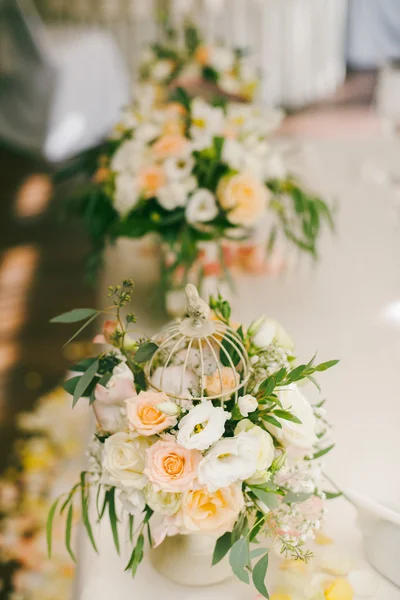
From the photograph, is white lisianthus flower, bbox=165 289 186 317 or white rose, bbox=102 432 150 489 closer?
white rose, bbox=102 432 150 489

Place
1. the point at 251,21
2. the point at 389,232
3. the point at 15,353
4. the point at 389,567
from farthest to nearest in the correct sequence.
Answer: the point at 251,21, the point at 15,353, the point at 389,232, the point at 389,567

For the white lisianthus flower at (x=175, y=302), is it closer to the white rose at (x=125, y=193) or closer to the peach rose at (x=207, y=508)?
the white rose at (x=125, y=193)

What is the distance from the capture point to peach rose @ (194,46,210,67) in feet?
6.59

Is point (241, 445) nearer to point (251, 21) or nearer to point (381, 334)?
point (381, 334)

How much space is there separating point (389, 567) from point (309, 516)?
0.44 ft

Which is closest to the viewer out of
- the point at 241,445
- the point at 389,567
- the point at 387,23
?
the point at 241,445

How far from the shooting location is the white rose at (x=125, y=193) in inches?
53.8

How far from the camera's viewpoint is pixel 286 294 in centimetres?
153

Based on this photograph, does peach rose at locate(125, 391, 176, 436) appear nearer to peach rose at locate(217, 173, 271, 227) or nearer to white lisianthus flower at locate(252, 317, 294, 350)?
white lisianthus flower at locate(252, 317, 294, 350)

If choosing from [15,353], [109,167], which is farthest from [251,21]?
[109,167]

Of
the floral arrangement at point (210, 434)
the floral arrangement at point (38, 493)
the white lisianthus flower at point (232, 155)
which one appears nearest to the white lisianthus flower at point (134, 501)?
the floral arrangement at point (210, 434)

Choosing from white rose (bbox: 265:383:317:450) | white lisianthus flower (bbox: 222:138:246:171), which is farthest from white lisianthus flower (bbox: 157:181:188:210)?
white rose (bbox: 265:383:317:450)

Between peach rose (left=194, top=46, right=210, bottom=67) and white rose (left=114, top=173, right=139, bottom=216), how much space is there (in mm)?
772

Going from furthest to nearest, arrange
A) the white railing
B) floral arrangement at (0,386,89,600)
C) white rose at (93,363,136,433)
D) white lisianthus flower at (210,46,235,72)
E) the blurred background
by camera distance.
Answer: the white railing, the blurred background, white lisianthus flower at (210,46,235,72), floral arrangement at (0,386,89,600), white rose at (93,363,136,433)
